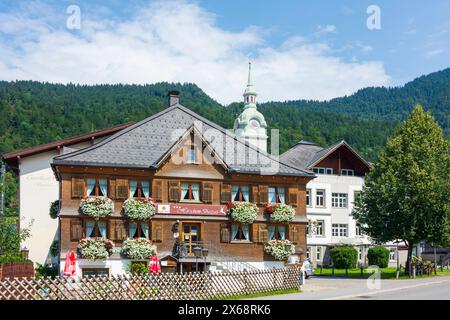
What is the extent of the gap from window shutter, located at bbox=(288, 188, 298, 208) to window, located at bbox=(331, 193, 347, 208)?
2253cm

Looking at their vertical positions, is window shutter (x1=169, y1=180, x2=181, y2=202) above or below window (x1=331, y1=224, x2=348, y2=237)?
above

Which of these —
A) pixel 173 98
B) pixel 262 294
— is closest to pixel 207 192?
pixel 173 98

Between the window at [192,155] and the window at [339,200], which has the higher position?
the window at [192,155]

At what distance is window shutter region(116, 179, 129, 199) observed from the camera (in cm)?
3884

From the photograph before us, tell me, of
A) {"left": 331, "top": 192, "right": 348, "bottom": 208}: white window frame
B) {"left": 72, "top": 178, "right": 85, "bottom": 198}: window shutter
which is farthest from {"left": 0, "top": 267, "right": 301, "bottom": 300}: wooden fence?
{"left": 331, "top": 192, "right": 348, "bottom": 208}: white window frame

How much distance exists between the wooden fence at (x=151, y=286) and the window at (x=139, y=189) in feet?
39.0

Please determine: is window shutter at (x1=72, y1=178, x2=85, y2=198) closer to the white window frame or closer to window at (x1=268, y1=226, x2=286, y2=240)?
window at (x1=268, y1=226, x2=286, y2=240)

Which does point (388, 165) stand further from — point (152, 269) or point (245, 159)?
point (152, 269)

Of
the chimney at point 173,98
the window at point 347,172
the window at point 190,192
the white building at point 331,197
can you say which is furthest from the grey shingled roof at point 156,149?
the window at point 347,172

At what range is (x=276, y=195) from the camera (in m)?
42.5

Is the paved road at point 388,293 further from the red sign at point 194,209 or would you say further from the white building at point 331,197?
the white building at point 331,197

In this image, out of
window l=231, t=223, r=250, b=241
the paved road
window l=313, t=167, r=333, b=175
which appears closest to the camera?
the paved road

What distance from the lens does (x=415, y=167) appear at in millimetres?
42250

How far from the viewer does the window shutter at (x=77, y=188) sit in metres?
37.8
